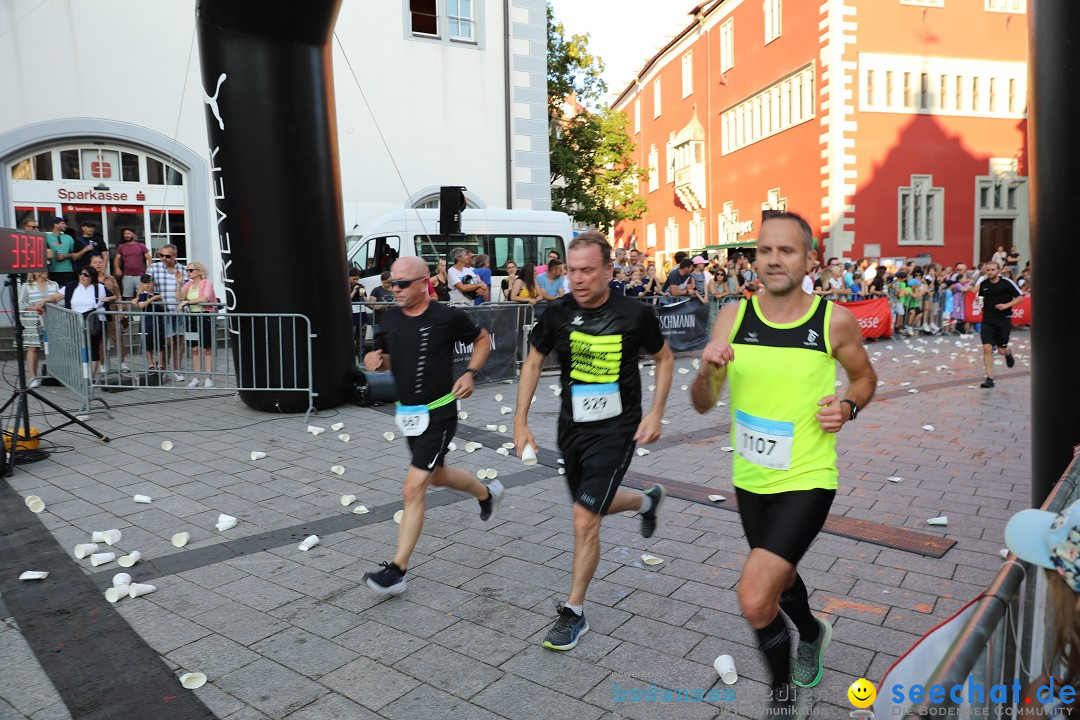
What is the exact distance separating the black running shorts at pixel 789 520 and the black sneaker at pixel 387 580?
195cm

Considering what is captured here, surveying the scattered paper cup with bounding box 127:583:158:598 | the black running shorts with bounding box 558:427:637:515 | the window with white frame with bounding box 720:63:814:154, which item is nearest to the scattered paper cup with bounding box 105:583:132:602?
the scattered paper cup with bounding box 127:583:158:598

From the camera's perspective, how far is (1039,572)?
1701 millimetres

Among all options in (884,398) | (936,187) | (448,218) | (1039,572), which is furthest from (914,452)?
(936,187)

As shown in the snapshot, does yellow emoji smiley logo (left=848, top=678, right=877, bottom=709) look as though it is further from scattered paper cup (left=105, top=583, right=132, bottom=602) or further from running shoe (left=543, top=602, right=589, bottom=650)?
scattered paper cup (left=105, top=583, right=132, bottom=602)

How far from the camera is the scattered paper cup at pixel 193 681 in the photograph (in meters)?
3.17

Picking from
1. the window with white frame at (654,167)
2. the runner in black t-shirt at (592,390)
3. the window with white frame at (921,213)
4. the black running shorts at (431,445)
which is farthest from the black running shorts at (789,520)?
the window with white frame at (654,167)

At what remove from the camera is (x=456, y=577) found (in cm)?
434

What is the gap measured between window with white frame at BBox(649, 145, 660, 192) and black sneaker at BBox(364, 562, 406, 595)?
46.2 meters

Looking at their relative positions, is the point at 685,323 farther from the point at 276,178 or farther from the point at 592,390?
the point at 592,390

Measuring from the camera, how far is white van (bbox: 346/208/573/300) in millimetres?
15852

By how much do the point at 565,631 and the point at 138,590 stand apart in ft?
7.50

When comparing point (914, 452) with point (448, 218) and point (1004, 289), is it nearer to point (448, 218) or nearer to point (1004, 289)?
point (1004, 289)

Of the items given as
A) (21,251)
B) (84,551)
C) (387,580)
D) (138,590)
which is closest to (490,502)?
(387,580)

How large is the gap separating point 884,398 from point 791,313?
26.5 ft
